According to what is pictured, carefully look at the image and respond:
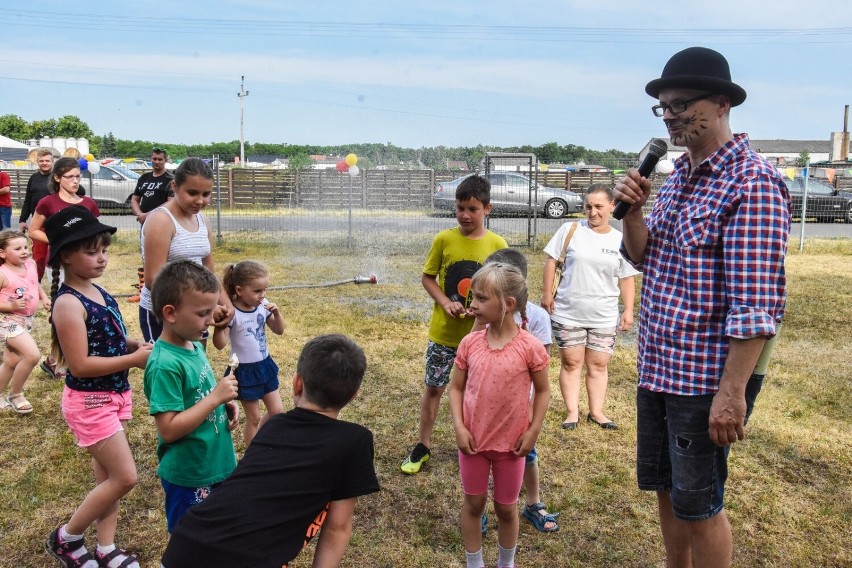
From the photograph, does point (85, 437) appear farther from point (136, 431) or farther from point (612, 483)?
point (612, 483)

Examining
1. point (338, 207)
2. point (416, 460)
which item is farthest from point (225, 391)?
point (338, 207)

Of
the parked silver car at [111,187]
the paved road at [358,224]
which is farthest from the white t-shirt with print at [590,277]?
the parked silver car at [111,187]

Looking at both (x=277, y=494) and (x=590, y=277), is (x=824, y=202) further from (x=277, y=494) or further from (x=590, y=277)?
(x=277, y=494)

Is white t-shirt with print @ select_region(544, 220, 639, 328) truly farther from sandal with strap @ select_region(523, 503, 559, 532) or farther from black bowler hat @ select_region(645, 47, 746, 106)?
black bowler hat @ select_region(645, 47, 746, 106)

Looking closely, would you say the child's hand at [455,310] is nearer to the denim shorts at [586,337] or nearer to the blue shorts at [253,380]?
the blue shorts at [253,380]

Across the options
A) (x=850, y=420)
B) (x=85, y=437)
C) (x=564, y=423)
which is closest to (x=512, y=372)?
(x=85, y=437)

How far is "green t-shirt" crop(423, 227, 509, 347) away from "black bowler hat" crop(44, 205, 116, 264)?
1836 mm

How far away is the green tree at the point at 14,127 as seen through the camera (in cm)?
6050

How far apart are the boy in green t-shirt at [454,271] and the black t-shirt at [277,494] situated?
6.22ft

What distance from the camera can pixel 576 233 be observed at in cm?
500

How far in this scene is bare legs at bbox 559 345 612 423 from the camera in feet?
16.4

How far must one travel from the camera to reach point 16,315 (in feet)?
16.9

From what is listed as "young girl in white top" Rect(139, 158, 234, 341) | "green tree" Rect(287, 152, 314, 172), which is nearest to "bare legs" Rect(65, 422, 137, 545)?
"young girl in white top" Rect(139, 158, 234, 341)

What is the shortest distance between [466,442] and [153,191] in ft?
22.7
